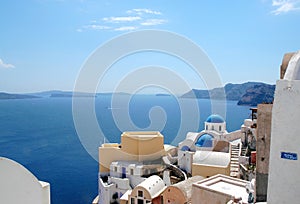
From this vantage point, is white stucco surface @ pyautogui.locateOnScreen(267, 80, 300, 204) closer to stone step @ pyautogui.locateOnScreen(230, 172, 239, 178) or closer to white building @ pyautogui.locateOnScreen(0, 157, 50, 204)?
white building @ pyautogui.locateOnScreen(0, 157, 50, 204)

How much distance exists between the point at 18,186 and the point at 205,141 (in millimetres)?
19128

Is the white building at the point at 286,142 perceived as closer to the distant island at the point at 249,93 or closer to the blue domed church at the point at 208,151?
the blue domed church at the point at 208,151

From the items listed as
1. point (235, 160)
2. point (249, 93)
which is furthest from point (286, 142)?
point (249, 93)

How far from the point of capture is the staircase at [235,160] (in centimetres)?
1947

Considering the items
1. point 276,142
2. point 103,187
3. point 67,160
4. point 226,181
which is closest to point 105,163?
point 103,187

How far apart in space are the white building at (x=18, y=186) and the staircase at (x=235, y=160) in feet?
53.2

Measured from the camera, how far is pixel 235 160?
71.9 feet

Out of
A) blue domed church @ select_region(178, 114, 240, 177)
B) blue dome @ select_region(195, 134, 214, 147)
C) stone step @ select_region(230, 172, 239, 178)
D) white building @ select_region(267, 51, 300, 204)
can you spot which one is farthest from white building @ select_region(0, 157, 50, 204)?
blue dome @ select_region(195, 134, 214, 147)

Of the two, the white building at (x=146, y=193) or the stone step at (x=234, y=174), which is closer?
the white building at (x=146, y=193)

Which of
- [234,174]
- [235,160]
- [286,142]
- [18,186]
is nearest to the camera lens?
[18,186]

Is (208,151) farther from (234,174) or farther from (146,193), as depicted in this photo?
(146,193)

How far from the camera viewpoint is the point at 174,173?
73.0 feet

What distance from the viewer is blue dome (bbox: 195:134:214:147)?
22.5m

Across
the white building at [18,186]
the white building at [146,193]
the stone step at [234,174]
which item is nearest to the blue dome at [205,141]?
the stone step at [234,174]
